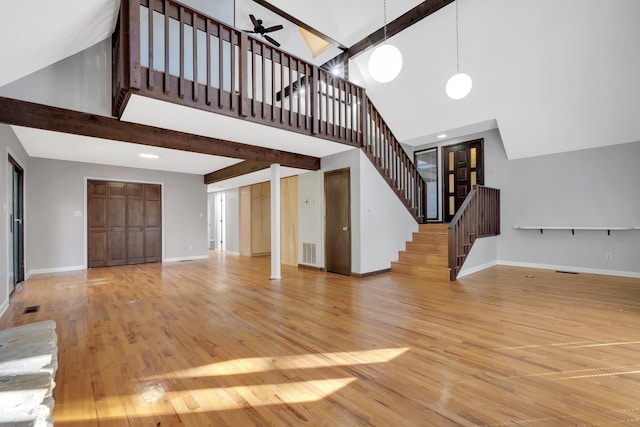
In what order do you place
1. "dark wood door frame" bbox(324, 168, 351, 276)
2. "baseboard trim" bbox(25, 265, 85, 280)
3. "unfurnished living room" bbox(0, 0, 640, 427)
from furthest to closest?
"baseboard trim" bbox(25, 265, 85, 280), "dark wood door frame" bbox(324, 168, 351, 276), "unfurnished living room" bbox(0, 0, 640, 427)

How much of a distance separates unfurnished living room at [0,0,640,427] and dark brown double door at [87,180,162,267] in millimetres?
47

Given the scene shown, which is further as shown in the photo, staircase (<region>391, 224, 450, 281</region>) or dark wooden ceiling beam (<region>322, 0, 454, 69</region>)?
staircase (<region>391, 224, 450, 281</region>)

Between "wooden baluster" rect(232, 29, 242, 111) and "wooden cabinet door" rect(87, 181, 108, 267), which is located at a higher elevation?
"wooden baluster" rect(232, 29, 242, 111)

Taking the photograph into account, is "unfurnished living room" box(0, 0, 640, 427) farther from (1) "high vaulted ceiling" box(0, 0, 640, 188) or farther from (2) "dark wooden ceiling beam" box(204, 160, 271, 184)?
(2) "dark wooden ceiling beam" box(204, 160, 271, 184)

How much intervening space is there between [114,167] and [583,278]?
400 inches

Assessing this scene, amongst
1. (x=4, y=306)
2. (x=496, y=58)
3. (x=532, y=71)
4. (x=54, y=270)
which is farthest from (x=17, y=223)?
(x=532, y=71)

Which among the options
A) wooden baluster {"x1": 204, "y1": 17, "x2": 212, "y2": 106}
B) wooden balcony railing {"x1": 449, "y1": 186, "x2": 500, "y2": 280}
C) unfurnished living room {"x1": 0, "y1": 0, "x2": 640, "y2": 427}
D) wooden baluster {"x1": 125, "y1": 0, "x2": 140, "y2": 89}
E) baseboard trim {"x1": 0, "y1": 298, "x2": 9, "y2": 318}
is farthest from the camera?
wooden balcony railing {"x1": 449, "y1": 186, "x2": 500, "y2": 280}

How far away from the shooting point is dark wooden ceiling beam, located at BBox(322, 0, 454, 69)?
4656mm

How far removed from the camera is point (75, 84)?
340cm

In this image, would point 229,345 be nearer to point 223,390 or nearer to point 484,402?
point 223,390

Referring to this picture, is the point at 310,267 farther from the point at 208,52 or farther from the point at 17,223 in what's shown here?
the point at 17,223

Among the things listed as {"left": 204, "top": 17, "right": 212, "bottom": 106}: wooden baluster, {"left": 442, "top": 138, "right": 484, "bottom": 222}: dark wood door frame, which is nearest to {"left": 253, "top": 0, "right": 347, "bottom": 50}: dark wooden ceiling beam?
{"left": 204, "top": 17, "right": 212, "bottom": 106}: wooden baluster

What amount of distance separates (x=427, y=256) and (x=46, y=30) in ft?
19.7

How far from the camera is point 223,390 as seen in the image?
1877 mm
